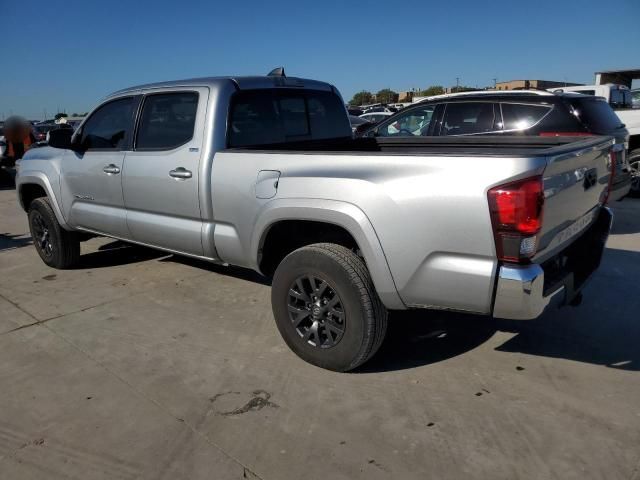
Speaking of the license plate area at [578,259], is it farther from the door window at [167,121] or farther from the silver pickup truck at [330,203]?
the door window at [167,121]

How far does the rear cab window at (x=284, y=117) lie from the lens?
A: 155 inches

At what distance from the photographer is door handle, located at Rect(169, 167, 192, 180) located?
150 inches

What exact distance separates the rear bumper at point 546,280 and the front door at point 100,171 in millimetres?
3242

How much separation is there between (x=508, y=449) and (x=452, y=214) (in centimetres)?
115

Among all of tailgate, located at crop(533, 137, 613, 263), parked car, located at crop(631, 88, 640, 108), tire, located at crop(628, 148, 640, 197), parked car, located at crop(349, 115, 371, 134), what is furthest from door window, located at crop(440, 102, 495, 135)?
parked car, located at crop(631, 88, 640, 108)

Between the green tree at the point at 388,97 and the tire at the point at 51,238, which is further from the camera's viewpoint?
the green tree at the point at 388,97

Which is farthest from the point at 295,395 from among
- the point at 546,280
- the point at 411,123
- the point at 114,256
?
the point at 411,123

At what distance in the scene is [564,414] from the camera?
2.82m

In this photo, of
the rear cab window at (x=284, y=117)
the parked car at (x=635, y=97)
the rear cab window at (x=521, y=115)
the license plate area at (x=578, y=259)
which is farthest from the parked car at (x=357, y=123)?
the parked car at (x=635, y=97)

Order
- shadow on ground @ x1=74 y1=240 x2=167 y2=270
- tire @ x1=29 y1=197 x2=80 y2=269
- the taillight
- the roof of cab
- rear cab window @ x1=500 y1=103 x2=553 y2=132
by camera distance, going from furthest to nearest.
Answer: rear cab window @ x1=500 y1=103 x2=553 y2=132 → shadow on ground @ x1=74 y1=240 x2=167 y2=270 → tire @ x1=29 y1=197 x2=80 y2=269 → the roof of cab → the taillight

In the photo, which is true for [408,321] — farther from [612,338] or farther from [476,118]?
[476,118]

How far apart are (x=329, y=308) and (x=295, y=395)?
0.54 m

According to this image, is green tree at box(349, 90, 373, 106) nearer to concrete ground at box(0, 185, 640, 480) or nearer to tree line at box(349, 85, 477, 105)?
tree line at box(349, 85, 477, 105)

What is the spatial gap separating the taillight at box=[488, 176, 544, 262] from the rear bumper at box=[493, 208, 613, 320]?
10 cm
